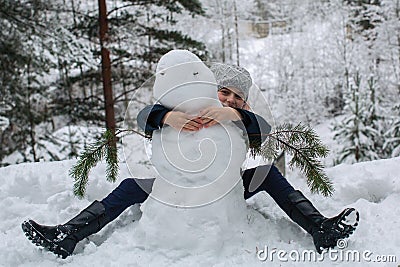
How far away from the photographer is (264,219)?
2.26 meters

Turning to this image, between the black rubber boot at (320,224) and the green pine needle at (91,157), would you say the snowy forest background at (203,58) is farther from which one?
the black rubber boot at (320,224)

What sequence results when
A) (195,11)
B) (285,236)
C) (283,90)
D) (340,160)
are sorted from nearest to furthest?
1. (285,236)
2. (195,11)
3. (340,160)
4. (283,90)

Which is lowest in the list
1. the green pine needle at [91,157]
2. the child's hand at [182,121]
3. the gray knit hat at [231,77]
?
the green pine needle at [91,157]

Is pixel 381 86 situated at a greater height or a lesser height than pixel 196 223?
lesser

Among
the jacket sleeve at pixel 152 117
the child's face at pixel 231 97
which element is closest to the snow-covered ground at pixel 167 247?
the jacket sleeve at pixel 152 117

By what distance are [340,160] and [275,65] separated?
8.46m

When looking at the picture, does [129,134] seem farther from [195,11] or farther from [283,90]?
[283,90]

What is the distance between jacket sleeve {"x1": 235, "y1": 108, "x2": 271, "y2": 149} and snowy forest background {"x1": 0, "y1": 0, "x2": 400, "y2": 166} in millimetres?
93

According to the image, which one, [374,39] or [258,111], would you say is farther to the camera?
[374,39]

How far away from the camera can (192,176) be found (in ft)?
6.59

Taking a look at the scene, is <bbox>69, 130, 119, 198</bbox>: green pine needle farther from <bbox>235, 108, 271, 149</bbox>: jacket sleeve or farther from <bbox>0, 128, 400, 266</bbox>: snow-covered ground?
<bbox>235, 108, 271, 149</bbox>: jacket sleeve

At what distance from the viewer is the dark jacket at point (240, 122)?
6.79 feet

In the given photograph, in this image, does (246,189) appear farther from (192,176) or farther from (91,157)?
(91,157)

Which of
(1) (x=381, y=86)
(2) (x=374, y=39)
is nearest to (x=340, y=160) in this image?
(1) (x=381, y=86)
